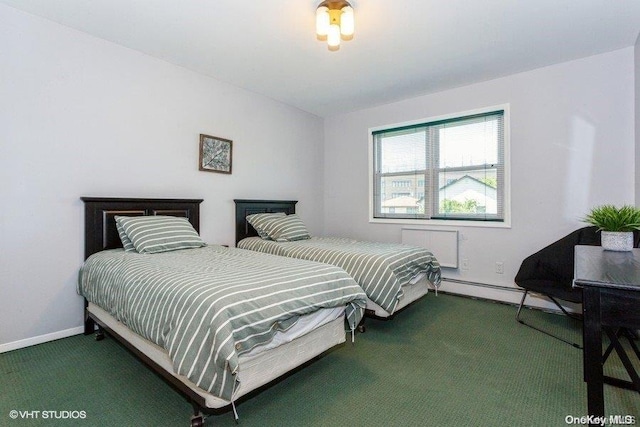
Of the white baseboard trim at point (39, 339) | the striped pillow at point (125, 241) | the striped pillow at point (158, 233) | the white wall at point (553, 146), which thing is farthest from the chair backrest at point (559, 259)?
the white baseboard trim at point (39, 339)

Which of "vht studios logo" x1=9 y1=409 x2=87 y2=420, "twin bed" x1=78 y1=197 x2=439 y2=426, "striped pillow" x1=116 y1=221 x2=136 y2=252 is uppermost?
"striped pillow" x1=116 y1=221 x2=136 y2=252

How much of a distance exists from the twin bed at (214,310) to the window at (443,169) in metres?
1.90

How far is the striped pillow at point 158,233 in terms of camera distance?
8.45 feet

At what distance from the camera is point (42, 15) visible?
94.4 inches

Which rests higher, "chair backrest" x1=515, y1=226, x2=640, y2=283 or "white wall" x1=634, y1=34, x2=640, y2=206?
"white wall" x1=634, y1=34, x2=640, y2=206

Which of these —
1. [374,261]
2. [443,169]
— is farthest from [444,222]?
[374,261]

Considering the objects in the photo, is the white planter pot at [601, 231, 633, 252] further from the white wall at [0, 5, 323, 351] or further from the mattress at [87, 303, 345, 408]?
the white wall at [0, 5, 323, 351]

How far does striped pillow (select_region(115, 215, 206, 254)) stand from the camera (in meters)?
2.58

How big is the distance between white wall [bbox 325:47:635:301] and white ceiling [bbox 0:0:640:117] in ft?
0.62

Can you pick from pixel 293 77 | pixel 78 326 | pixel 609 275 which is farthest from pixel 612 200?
pixel 78 326

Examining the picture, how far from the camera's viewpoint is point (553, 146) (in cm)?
318

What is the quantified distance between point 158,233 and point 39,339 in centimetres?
116

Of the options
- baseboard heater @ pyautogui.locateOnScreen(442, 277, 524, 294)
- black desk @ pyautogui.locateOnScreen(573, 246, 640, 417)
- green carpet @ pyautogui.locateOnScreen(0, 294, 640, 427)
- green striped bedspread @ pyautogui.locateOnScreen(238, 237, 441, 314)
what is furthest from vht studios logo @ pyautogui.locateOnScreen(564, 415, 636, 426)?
baseboard heater @ pyautogui.locateOnScreen(442, 277, 524, 294)

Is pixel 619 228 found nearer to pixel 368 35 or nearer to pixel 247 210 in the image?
pixel 368 35
